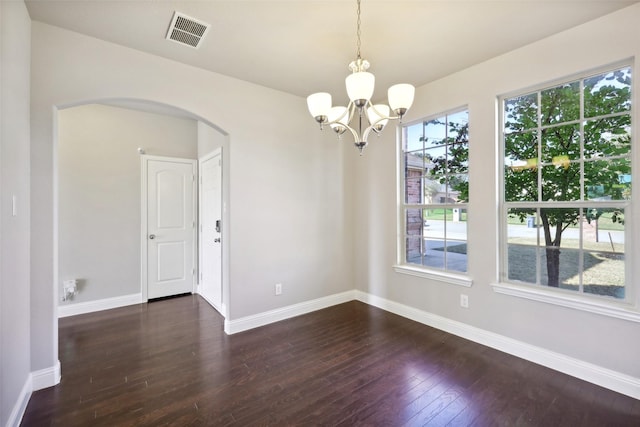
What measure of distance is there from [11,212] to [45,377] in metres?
1.34

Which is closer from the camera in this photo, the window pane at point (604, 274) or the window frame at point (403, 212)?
the window pane at point (604, 274)

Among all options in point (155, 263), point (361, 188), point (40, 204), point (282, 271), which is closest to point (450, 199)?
point (361, 188)

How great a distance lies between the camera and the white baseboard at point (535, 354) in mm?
2096

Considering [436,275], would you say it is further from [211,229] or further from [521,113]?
[211,229]

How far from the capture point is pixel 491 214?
2805mm

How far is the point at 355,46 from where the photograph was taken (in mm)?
2512

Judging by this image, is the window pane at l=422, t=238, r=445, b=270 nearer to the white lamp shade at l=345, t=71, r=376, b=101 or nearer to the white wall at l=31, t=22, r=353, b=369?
the white wall at l=31, t=22, r=353, b=369

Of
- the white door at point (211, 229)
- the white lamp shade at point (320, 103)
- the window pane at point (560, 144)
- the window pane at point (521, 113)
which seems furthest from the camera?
the white door at point (211, 229)

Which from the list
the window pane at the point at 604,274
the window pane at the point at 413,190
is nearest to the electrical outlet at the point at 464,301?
the window pane at the point at 604,274

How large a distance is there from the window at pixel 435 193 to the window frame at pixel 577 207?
1.11ft

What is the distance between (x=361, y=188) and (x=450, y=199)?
124cm

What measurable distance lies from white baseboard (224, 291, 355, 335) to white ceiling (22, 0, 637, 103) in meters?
2.68

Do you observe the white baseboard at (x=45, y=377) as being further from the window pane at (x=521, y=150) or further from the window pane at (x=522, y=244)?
the window pane at (x=521, y=150)

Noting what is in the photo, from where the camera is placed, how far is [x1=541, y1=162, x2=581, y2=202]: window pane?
2373mm
